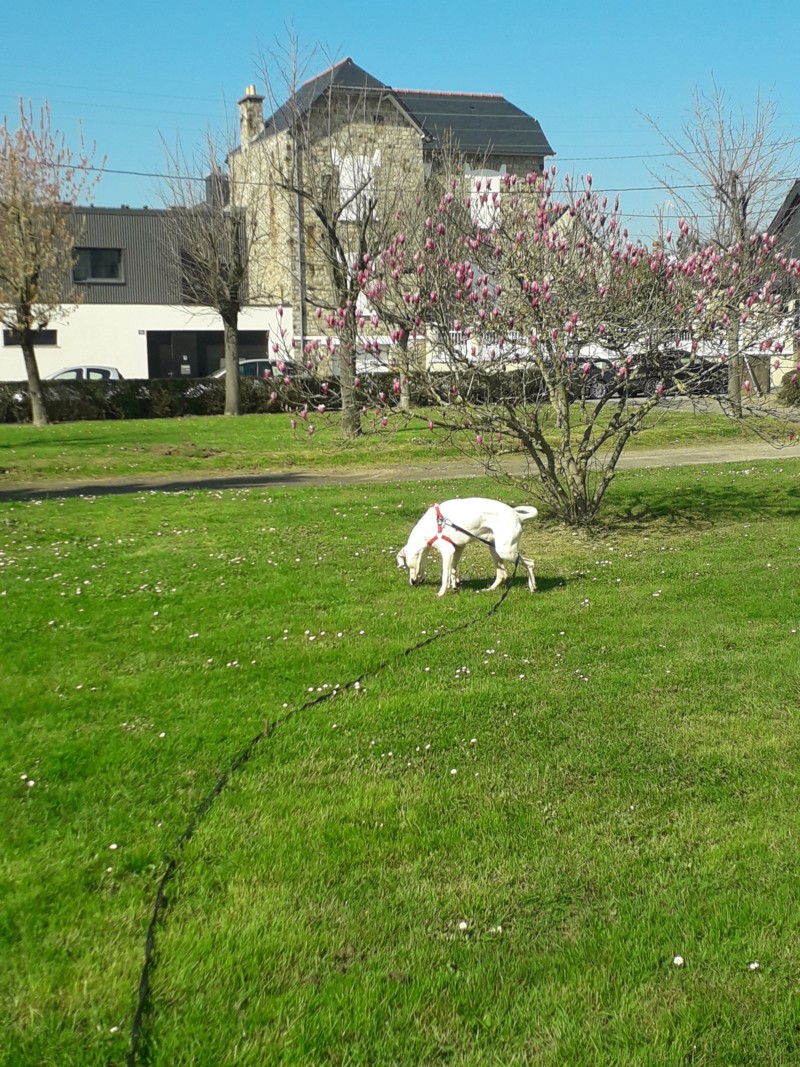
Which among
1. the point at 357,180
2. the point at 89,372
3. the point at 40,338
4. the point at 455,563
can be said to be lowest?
the point at 455,563

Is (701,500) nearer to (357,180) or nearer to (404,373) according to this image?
(404,373)

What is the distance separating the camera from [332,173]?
79.6 feet

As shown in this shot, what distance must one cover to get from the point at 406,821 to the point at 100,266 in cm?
5224

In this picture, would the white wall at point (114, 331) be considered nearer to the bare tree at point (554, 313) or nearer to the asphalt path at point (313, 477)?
the asphalt path at point (313, 477)

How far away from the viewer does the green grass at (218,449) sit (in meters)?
22.1

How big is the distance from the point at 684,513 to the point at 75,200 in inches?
1016

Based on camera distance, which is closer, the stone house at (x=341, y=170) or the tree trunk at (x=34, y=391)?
the stone house at (x=341, y=170)

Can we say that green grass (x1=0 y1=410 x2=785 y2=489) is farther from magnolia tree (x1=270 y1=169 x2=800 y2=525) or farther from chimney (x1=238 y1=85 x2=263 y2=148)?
chimney (x1=238 y1=85 x2=263 y2=148)

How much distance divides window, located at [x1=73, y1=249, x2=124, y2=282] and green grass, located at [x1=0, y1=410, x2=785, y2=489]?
24.8 metres

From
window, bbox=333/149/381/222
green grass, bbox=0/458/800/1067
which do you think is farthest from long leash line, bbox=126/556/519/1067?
window, bbox=333/149/381/222

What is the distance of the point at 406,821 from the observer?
5.20m

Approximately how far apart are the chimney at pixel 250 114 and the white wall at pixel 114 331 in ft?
24.8

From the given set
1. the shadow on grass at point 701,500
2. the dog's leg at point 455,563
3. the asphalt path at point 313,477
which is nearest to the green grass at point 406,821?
the dog's leg at point 455,563

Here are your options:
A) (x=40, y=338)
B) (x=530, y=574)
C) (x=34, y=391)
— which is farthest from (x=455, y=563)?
(x=40, y=338)
